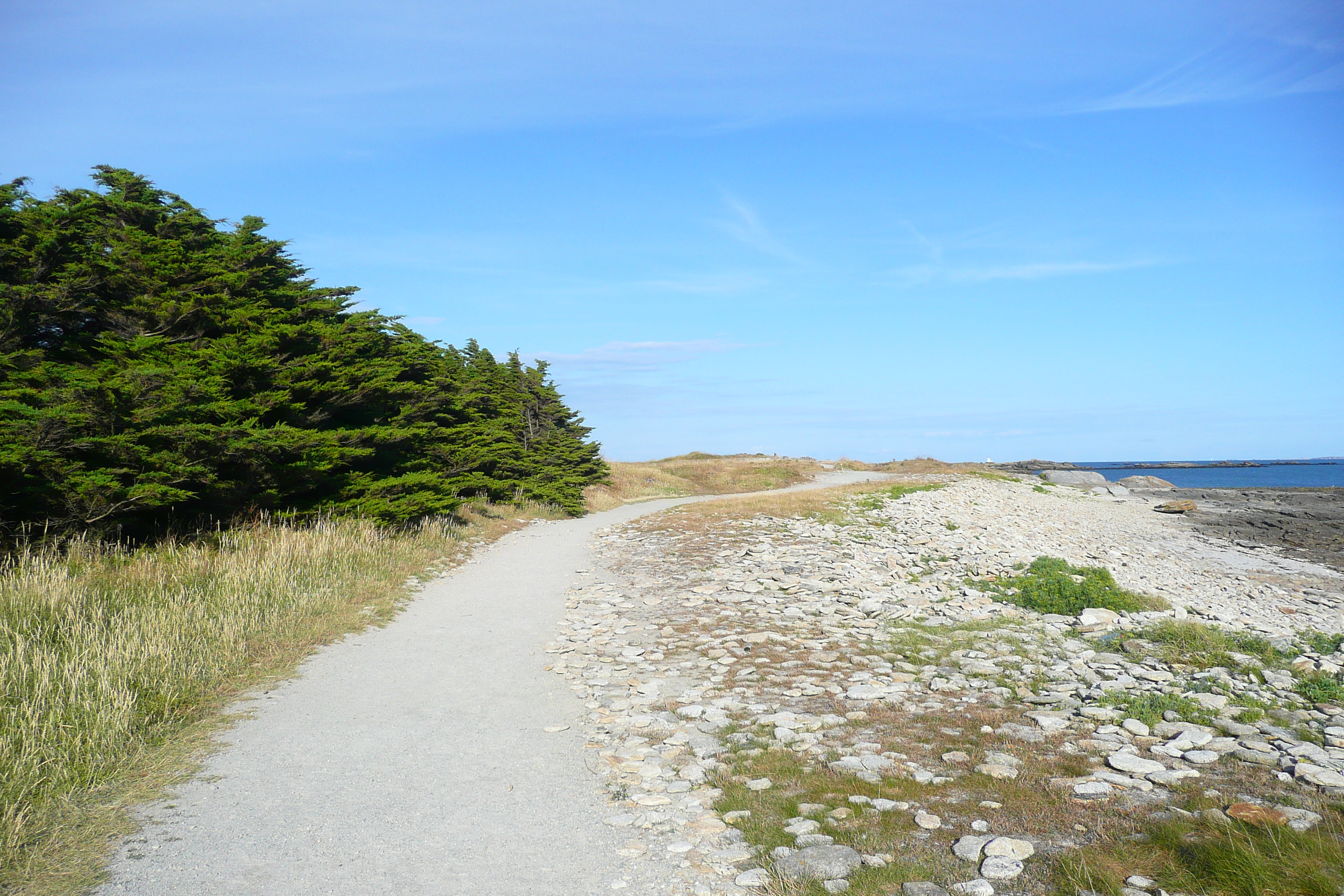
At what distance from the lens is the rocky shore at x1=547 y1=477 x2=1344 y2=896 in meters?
4.50

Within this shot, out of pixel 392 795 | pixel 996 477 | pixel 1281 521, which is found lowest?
pixel 1281 521

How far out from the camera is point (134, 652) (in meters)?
7.78

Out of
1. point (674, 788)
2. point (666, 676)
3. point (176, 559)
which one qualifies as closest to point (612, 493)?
point (176, 559)

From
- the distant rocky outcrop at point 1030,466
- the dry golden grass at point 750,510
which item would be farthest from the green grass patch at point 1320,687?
the distant rocky outcrop at point 1030,466

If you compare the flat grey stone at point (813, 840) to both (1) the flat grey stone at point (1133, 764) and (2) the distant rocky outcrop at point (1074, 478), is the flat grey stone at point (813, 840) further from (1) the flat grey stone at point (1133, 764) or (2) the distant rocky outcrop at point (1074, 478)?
(2) the distant rocky outcrop at point (1074, 478)

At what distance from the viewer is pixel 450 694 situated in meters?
8.12

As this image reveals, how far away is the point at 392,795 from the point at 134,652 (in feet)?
14.7

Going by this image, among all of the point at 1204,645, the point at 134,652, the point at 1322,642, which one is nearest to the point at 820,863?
the point at 134,652

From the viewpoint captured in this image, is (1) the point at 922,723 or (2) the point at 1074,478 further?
(2) the point at 1074,478

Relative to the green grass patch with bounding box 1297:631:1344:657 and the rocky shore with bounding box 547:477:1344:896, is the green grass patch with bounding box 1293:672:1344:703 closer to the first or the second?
the rocky shore with bounding box 547:477:1344:896

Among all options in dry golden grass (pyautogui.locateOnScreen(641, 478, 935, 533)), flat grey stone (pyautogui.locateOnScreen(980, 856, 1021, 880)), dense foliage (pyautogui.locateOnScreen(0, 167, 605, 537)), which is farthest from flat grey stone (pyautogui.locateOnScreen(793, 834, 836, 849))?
dry golden grass (pyautogui.locateOnScreen(641, 478, 935, 533))

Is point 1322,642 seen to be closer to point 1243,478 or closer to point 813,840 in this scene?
point 813,840

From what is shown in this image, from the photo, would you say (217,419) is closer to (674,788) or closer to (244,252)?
(244,252)

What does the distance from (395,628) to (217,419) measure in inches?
318
